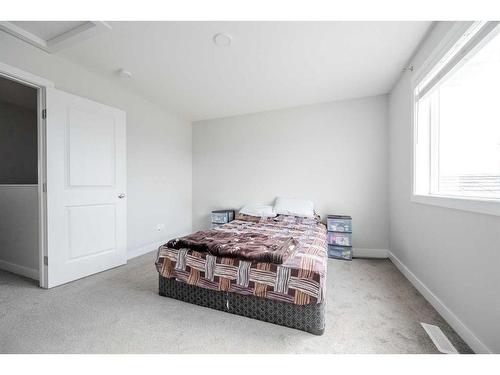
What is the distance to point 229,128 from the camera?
3879mm

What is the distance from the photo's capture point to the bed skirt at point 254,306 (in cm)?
143

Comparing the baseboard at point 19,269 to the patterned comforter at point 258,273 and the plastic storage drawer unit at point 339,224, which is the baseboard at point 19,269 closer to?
the patterned comforter at point 258,273

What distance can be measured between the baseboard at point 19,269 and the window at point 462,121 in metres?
3.98

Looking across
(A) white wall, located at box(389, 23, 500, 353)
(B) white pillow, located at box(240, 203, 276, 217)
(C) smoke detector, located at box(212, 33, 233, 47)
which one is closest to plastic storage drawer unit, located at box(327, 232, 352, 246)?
(A) white wall, located at box(389, 23, 500, 353)

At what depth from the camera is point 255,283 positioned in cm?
154

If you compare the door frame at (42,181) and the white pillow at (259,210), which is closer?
the door frame at (42,181)

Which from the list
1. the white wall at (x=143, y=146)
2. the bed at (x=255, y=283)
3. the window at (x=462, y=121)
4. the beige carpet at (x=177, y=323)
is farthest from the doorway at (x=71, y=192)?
the window at (x=462, y=121)

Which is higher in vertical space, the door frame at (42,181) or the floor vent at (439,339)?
the door frame at (42,181)

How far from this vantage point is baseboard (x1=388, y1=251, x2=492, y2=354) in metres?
1.25

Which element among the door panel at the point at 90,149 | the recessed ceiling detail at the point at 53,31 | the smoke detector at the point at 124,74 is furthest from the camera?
the smoke detector at the point at 124,74

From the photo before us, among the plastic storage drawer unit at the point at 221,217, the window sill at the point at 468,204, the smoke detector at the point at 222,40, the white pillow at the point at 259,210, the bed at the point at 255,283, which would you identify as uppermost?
the smoke detector at the point at 222,40

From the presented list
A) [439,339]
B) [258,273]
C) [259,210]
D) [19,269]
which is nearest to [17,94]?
[19,269]

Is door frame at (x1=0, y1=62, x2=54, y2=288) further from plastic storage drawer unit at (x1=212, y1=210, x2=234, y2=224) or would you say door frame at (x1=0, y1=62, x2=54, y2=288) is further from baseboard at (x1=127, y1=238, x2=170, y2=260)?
plastic storage drawer unit at (x1=212, y1=210, x2=234, y2=224)
